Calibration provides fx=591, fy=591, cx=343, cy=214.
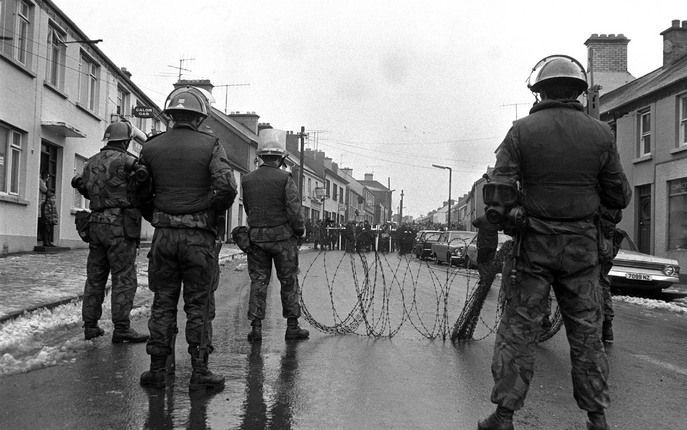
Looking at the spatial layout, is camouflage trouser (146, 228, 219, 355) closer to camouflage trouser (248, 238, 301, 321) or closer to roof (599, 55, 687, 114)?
camouflage trouser (248, 238, 301, 321)

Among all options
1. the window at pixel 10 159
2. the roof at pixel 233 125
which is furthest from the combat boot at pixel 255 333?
the roof at pixel 233 125

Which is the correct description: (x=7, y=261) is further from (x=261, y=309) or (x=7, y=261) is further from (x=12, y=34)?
(x=261, y=309)

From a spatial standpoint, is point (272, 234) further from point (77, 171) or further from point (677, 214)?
point (677, 214)

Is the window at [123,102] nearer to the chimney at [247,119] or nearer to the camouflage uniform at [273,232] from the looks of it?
the camouflage uniform at [273,232]

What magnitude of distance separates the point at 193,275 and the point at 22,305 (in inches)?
167

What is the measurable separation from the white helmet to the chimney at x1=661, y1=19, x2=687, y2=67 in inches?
800

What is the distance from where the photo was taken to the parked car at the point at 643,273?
495 inches

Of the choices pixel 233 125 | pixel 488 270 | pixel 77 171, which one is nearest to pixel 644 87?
pixel 488 270

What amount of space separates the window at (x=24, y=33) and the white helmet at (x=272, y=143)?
11.3m

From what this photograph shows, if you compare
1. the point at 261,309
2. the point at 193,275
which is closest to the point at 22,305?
the point at 261,309

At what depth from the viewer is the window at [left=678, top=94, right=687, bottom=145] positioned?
18.3 m

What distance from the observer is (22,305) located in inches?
293

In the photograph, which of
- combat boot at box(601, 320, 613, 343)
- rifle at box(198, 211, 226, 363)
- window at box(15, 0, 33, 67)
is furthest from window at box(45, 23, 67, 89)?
combat boot at box(601, 320, 613, 343)

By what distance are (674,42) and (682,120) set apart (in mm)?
5330
